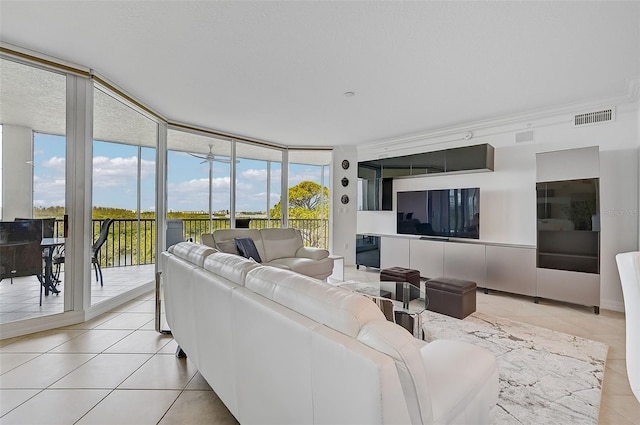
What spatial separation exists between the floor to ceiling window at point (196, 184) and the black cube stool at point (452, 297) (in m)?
3.73

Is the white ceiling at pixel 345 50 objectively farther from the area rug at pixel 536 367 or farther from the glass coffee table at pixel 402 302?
the area rug at pixel 536 367

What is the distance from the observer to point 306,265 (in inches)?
154

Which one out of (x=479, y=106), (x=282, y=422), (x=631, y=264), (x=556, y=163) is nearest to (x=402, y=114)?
(x=479, y=106)

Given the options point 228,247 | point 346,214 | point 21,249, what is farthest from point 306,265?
point 21,249

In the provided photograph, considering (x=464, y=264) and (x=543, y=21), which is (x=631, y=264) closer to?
(x=543, y=21)

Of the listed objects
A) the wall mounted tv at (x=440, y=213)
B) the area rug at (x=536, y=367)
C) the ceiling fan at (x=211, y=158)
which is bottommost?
the area rug at (x=536, y=367)

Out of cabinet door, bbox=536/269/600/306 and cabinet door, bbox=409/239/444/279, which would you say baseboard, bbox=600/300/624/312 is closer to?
cabinet door, bbox=536/269/600/306

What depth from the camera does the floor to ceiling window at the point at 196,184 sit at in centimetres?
474

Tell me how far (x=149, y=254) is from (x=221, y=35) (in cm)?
386

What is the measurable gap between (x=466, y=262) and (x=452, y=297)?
1437mm

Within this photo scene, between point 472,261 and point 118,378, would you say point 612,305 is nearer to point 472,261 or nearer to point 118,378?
point 472,261

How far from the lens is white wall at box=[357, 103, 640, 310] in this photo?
11.0ft

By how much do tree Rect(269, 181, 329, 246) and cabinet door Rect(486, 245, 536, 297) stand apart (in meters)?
3.47

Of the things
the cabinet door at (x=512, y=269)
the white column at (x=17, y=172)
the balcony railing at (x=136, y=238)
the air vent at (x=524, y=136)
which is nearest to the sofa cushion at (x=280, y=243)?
the balcony railing at (x=136, y=238)
